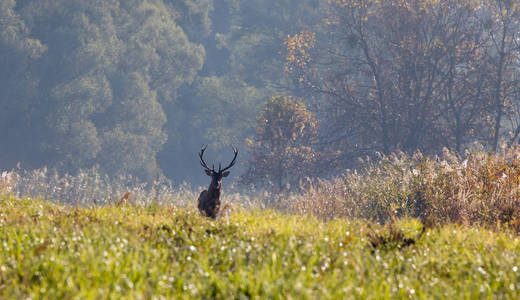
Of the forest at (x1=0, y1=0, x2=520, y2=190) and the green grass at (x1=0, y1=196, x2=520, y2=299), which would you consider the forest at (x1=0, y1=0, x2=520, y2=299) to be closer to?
the green grass at (x1=0, y1=196, x2=520, y2=299)

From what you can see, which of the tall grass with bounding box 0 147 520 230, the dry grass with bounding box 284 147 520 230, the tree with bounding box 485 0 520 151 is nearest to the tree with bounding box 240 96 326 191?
the tree with bounding box 485 0 520 151

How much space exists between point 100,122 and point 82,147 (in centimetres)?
348

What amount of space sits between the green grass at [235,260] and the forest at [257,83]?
11.5 metres

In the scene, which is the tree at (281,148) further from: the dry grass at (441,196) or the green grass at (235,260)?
the green grass at (235,260)

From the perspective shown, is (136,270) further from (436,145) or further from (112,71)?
(112,71)

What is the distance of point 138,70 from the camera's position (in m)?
38.2

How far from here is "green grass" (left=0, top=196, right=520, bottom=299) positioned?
3.93m

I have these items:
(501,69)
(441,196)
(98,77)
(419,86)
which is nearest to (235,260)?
(441,196)

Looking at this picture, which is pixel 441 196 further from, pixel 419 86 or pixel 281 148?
pixel 419 86

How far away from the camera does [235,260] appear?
4.88 m

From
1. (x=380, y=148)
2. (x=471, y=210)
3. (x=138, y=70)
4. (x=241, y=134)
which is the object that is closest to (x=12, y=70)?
(x=138, y=70)

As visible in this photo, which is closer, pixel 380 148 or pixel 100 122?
pixel 380 148

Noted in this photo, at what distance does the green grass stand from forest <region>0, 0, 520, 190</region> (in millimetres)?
11483

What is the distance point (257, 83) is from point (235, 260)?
125ft
